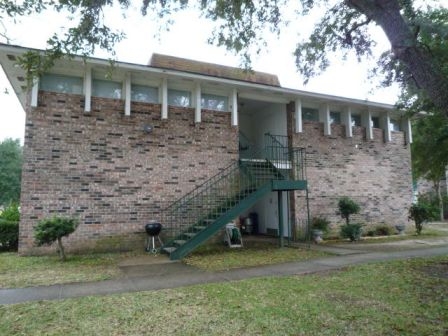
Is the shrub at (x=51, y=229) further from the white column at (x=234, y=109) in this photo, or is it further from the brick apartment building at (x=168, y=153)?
the white column at (x=234, y=109)

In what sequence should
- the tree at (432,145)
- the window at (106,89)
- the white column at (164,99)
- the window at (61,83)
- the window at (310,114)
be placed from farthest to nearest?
the window at (310,114), the white column at (164,99), the tree at (432,145), the window at (106,89), the window at (61,83)

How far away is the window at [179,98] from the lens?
10797mm

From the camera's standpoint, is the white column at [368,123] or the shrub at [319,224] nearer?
Answer: the shrub at [319,224]

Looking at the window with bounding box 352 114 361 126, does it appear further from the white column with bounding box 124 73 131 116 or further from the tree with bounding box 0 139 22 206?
the tree with bounding box 0 139 22 206

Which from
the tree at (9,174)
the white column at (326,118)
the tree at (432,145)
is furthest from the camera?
the tree at (9,174)

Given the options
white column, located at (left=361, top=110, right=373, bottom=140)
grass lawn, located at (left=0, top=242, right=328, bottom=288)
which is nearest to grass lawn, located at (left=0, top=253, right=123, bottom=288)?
grass lawn, located at (left=0, top=242, right=328, bottom=288)

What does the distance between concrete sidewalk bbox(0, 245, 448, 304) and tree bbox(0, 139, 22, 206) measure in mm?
28933

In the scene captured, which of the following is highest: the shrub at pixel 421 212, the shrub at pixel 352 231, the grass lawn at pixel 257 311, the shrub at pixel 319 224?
the shrub at pixel 421 212

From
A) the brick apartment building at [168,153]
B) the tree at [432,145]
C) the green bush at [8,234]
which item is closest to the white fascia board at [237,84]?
the brick apartment building at [168,153]

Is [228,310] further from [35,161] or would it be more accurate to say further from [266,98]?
[266,98]

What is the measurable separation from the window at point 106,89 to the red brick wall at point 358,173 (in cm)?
626

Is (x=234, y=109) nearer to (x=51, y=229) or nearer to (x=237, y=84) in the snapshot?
(x=237, y=84)

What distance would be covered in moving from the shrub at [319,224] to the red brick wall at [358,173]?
0.83 ft

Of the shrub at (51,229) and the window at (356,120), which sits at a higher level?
the window at (356,120)
